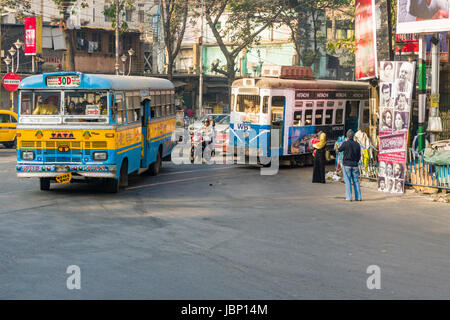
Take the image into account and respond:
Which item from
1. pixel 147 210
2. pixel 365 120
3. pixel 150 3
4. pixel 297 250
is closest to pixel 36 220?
pixel 147 210

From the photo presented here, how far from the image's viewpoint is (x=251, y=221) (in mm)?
13570

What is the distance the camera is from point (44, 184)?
675 inches

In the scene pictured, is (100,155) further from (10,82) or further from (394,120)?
(10,82)

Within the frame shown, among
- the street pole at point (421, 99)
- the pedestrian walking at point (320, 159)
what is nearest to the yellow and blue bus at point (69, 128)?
the pedestrian walking at point (320, 159)

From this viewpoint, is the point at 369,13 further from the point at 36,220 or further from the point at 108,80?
the point at 36,220

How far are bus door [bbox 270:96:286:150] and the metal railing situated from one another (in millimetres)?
5867

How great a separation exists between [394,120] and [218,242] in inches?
339

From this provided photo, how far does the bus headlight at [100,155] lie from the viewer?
16.0m

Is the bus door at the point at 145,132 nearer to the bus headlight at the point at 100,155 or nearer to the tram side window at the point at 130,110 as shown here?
the tram side window at the point at 130,110

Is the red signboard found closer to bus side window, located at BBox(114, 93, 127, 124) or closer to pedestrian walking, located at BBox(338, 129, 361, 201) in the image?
bus side window, located at BBox(114, 93, 127, 124)

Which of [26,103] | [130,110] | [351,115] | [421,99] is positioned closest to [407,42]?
[351,115]

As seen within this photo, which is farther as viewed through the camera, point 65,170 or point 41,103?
point 41,103

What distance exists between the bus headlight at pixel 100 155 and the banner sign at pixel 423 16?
372 inches
